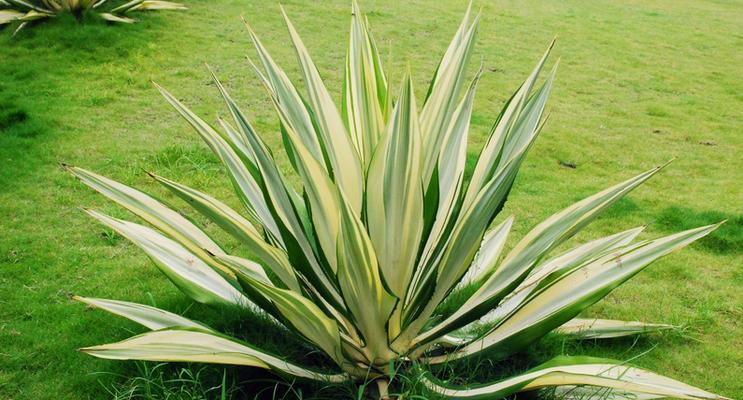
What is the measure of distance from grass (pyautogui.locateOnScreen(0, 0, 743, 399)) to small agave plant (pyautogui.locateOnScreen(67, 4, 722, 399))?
22 cm

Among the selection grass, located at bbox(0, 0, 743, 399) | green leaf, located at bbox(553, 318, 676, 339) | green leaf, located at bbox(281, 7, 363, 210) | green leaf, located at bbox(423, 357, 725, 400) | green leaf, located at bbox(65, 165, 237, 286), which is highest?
green leaf, located at bbox(281, 7, 363, 210)

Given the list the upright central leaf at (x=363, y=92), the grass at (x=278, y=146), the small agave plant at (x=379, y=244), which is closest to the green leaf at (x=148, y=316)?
the small agave plant at (x=379, y=244)

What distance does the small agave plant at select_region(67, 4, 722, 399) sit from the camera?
1861 mm

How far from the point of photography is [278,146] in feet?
15.6

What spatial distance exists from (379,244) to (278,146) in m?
2.94

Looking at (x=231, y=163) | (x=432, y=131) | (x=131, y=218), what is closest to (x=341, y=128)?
(x=432, y=131)

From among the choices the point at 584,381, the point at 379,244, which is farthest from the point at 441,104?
the point at 584,381

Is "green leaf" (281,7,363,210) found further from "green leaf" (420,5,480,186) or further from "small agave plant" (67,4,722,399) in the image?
"green leaf" (420,5,480,186)

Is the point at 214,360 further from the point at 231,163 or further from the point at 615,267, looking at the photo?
the point at 615,267

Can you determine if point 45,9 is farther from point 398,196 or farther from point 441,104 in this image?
point 398,196

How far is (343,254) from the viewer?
1.79 meters

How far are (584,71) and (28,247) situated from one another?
588 cm

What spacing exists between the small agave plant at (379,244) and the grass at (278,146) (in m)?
0.22

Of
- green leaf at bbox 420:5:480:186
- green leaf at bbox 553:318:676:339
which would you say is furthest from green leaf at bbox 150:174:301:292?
green leaf at bbox 553:318:676:339
